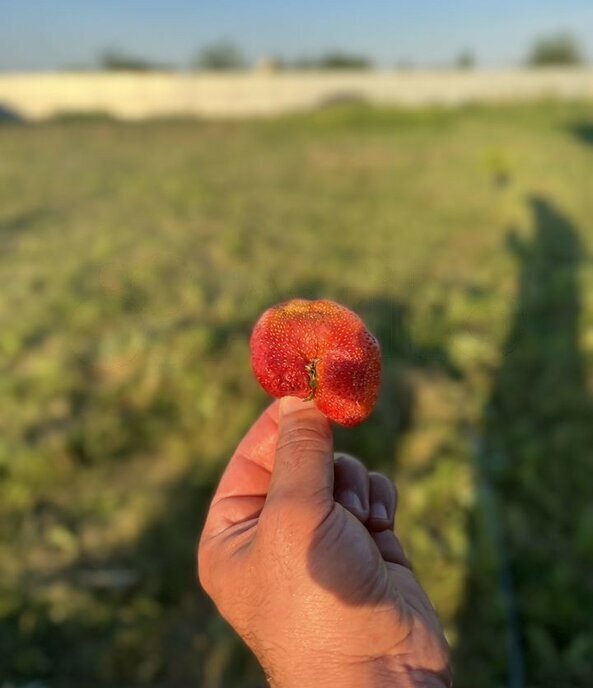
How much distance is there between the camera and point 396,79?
39.2m

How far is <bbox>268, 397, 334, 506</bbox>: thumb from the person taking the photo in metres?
1.27

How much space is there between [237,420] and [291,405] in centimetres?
273

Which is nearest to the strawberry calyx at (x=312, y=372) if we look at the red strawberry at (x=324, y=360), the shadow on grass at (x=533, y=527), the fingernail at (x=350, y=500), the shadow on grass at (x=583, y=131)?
the red strawberry at (x=324, y=360)

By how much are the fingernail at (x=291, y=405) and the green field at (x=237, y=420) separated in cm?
183

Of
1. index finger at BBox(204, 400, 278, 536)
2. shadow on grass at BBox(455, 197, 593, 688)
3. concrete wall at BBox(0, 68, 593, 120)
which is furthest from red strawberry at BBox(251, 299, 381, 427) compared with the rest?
concrete wall at BBox(0, 68, 593, 120)

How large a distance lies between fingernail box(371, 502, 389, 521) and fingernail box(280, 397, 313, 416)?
0.93 ft

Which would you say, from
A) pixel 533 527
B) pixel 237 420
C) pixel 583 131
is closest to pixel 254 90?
pixel 583 131

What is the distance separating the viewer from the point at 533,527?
11.7 feet

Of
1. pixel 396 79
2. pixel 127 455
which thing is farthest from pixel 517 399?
pixel 396 79

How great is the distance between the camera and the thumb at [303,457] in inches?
49.8

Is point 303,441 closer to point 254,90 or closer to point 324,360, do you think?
point 324,360

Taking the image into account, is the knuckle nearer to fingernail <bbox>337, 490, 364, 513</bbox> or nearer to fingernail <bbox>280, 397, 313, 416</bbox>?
fingernail <bbox>280, 397, 313, 416</bbox>

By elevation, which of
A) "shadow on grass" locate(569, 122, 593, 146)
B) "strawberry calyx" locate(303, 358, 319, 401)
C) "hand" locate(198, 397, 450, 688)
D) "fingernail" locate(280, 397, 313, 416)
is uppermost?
"shadow on grass" locate(569, 122, 593, 146)

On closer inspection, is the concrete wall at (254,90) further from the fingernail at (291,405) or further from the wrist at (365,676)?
the wrist at (365,676)
